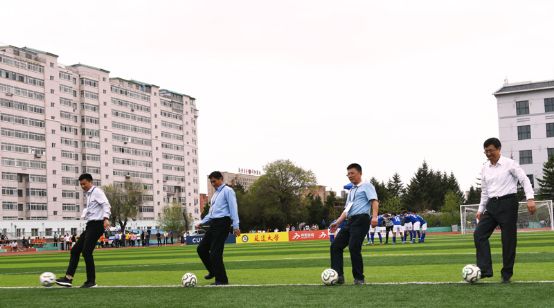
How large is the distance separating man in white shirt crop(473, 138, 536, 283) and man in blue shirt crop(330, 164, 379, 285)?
177cm

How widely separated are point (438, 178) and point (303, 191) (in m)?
23.5

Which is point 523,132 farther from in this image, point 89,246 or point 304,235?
point 89,246

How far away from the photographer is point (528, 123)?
9394 cm

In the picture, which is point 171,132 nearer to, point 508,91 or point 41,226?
point 41,226

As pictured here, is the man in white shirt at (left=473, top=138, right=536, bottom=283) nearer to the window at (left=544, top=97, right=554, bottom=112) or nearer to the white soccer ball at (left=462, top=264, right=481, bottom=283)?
the white soccer ball at (left=462, top=264, right=481, bottom=283)

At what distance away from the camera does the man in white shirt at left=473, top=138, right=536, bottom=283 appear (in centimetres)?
1101

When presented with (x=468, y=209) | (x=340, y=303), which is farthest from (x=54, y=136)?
(x=340, y=303)

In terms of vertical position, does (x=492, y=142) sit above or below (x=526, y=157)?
below

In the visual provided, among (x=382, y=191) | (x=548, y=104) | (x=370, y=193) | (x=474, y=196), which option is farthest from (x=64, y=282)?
(x=382, y=191)

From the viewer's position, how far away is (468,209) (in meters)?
62.7

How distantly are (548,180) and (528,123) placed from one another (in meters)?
9.84

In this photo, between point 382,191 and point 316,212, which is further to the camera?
point 316,212

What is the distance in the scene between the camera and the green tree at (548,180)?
86438 millimetres

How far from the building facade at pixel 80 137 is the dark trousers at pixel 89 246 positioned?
367 feet
